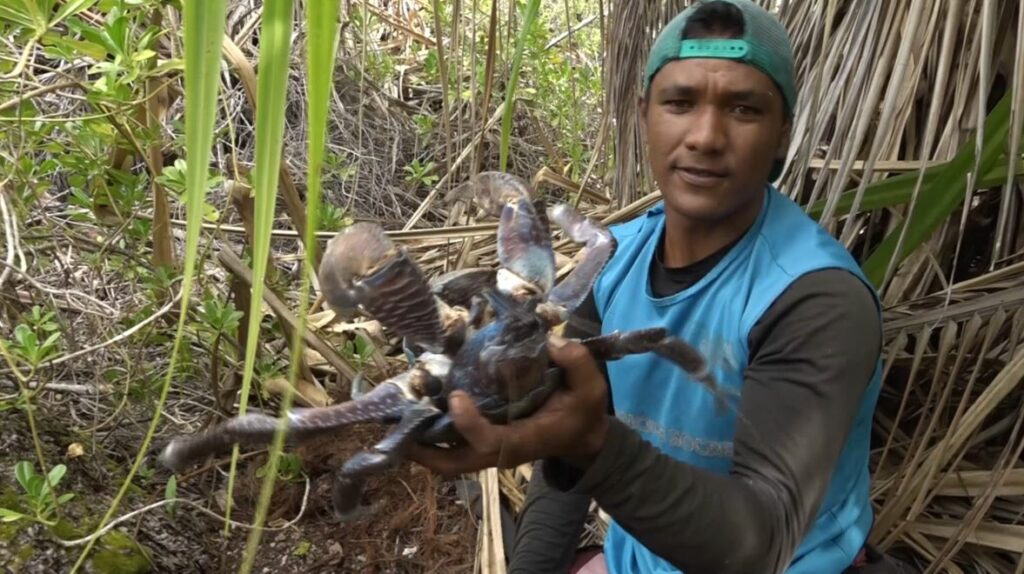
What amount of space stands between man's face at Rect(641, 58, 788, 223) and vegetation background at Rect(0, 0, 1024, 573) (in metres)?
0.13

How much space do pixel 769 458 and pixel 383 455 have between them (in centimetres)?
35

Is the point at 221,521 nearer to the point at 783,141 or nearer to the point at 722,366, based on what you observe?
the point at 722,366

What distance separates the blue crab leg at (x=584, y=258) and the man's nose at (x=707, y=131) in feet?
0.49

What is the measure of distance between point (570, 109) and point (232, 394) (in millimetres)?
1676

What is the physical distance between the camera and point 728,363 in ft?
2.97

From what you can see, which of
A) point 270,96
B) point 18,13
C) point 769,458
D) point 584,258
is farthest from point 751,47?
point 18,13

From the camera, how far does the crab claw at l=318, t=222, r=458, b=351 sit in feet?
1.69

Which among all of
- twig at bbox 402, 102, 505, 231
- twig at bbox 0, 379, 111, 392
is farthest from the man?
twig at bbox 0, 379, 111, 392

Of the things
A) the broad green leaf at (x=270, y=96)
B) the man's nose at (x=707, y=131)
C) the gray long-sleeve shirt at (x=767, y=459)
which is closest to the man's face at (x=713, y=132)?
the man's nose at (x=707, y=131)

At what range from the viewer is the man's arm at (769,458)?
2.09 feet

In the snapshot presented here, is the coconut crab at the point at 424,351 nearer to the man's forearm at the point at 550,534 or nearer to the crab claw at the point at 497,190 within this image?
the crab claw at the point at 497,190

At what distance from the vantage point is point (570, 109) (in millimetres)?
2863

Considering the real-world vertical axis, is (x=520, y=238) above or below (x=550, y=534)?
above

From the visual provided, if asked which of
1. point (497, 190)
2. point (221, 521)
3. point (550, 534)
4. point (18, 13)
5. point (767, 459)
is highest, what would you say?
point (18, 13)
